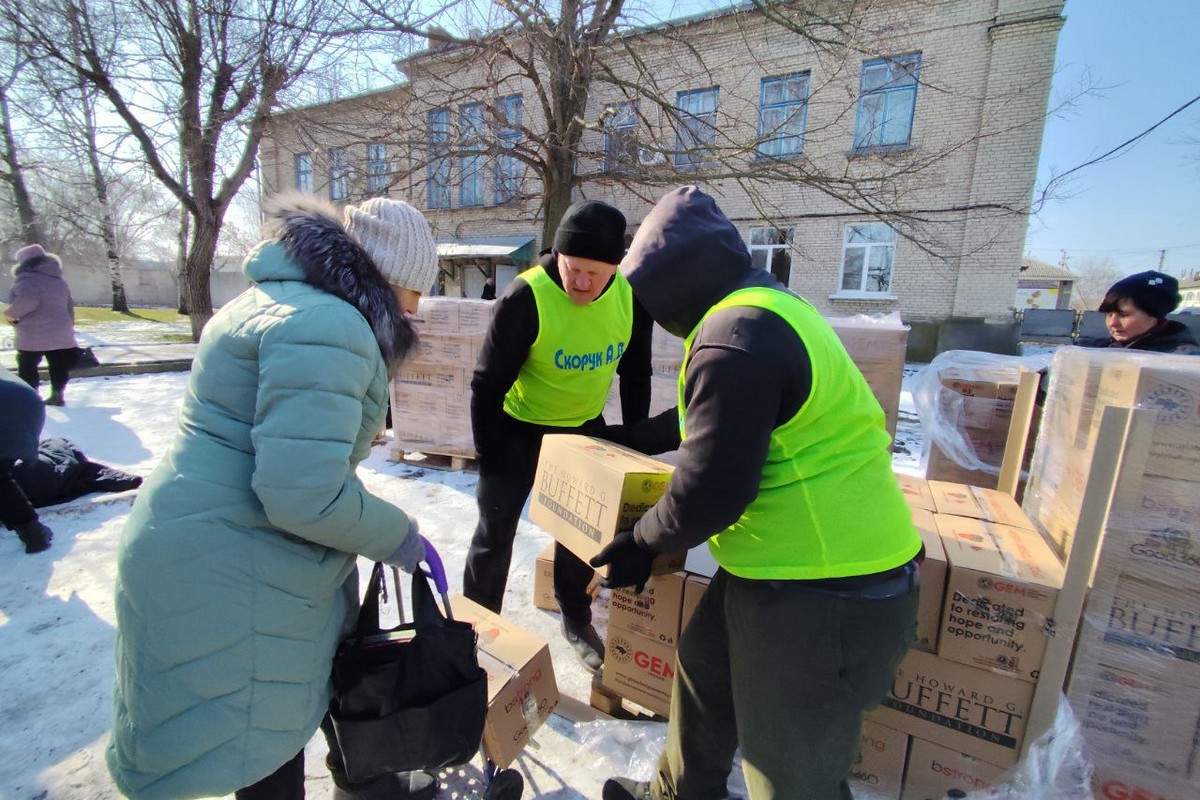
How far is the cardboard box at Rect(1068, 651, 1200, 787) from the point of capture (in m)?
1.42

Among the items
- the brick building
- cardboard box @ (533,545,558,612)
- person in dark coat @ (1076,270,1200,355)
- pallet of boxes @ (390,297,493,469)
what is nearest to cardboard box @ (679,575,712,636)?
cardboard box @ (533,545,558,612)

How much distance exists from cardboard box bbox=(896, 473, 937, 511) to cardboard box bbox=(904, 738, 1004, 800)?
74 centimetres

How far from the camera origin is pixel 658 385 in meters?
4.24

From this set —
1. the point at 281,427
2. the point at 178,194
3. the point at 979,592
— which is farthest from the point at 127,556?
the point at 178,194

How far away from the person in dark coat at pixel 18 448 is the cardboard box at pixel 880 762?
3836 mm

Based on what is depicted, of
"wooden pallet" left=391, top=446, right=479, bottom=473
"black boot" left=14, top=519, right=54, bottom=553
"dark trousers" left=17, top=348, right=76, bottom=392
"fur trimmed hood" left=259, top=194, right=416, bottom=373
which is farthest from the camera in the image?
"dark trousers" left=17, top=348, right=76, bottom=392

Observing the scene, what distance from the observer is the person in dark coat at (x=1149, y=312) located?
8.52 feet

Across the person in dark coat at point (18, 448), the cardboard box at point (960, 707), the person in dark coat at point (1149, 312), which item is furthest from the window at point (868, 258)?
the person in dark coat at point (18, 448)

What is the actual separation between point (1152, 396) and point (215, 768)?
2.25 meters

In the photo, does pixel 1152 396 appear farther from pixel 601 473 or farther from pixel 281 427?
pixel 281 427

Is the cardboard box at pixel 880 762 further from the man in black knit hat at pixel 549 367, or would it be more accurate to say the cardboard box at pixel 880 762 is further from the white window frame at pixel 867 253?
the white window frame at pixel 867 253

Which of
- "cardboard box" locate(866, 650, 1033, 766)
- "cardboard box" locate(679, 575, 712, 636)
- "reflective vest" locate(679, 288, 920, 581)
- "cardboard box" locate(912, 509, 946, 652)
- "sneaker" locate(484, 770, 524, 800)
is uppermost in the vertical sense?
"reflective vest" locate(679, 288, 920, 581)

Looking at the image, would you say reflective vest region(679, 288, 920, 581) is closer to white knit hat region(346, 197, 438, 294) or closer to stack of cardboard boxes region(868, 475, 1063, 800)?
stack of cardboard boxes region(868, 475, 1063, 800)

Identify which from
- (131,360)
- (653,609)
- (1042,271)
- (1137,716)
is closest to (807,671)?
(653,609)
